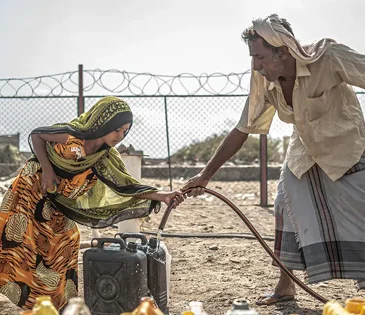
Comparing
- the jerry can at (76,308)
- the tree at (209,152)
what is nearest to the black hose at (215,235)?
the jerry can at (76,308)

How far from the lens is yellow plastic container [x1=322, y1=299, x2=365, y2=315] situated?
7.23ft

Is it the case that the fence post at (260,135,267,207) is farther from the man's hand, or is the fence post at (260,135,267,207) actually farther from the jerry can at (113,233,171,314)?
the jerry can at (113,233,171,314)

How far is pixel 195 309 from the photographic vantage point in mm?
2531

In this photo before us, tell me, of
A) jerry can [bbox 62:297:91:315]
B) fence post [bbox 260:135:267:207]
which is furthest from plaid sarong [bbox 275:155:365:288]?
fence post [bbox 260:135:267:207]

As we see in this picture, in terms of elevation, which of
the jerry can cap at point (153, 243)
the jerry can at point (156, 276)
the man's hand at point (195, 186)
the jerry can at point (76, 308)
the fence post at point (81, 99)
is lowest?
the jerry can at point (156, 276)

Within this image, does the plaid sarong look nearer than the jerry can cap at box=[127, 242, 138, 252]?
No

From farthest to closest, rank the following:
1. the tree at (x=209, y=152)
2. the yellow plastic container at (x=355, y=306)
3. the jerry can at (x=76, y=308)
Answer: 1. the tree at (x=209, y=152)
2. the yellow plastic container at (x=355, y=306)
3. the jerry can at (x=76, y=308)

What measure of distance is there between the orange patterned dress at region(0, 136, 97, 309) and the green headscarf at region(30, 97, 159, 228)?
6cm

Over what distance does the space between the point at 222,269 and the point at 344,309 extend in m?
3.53

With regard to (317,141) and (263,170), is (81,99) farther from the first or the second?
(317,141)

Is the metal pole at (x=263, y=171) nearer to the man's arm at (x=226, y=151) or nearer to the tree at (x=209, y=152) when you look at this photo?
the man's arm at (x=226, y=151)

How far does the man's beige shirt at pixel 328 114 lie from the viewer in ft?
12.7

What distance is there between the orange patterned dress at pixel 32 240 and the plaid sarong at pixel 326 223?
148cm

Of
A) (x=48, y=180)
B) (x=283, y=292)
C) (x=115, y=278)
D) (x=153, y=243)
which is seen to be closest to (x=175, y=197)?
(x=153, y=243)
